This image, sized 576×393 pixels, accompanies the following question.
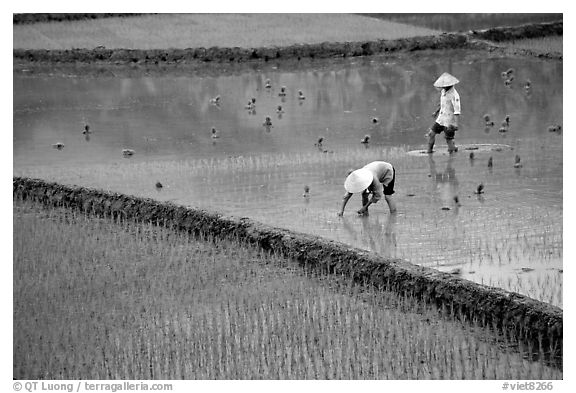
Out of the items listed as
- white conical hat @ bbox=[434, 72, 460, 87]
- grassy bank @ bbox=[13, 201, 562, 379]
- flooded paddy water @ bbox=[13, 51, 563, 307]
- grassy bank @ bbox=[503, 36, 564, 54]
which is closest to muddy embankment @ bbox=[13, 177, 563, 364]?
grassy bank @ bbox=[13, 201, 562, 379]

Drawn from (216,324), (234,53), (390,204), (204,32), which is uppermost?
(204,32)

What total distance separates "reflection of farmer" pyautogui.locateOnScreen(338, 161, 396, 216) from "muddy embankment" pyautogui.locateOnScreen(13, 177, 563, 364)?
0.66 metres

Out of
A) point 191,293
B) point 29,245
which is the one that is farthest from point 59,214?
point 191,293

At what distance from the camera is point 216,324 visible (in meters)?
6.35

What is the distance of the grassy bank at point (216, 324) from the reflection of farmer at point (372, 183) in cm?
92

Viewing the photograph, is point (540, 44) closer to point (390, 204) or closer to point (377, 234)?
point (390, 204)

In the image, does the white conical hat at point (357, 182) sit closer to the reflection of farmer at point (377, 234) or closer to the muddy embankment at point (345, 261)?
the reflection of farmer at point (377, 234)

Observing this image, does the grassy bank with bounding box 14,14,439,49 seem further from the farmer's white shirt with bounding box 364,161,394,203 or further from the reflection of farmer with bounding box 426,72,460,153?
the farmer's white shirt with bounding box 364,161,394,203

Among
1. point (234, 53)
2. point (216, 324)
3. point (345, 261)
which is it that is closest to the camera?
point (216, 324)

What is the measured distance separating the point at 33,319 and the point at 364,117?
292 inches

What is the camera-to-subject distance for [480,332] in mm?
5984

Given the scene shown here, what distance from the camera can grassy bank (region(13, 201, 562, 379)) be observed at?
5684 millimetres

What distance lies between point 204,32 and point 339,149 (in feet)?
18.5

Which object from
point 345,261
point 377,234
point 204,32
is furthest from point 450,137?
point 204,32
